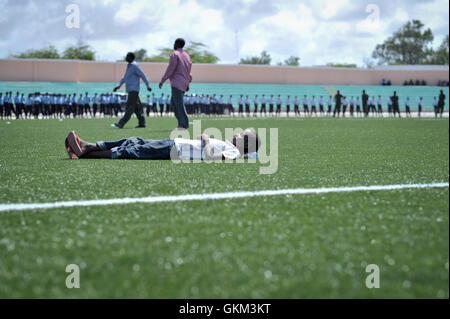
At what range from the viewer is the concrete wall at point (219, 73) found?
4194cm

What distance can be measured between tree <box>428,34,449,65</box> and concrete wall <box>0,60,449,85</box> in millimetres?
40193

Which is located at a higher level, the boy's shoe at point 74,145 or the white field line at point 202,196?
the boy's shoe at point 74,145

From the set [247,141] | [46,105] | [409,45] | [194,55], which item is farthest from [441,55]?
[247,141]

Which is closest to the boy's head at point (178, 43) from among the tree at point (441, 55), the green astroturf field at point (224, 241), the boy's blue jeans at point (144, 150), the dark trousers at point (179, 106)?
the dark trousers at point (179, 106)

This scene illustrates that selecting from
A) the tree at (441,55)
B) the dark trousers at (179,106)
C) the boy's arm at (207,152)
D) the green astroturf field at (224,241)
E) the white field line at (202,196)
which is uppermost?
the tree at (441,55)

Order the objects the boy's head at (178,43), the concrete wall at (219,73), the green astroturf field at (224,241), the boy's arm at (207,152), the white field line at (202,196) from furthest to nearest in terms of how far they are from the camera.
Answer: the concrete wall at (219,73), the boy's head at (178,43), the boy's arm at (207,152), the white field line at (202,196), the green astroturf field at (224,241)

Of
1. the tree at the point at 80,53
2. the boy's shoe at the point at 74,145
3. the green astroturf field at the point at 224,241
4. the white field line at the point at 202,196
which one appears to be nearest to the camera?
the green astroturf field at the point at 224,241

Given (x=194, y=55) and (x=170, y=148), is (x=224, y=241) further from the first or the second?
(x=194, y=55)

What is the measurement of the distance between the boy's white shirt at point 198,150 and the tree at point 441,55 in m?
102

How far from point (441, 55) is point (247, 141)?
103963 mm

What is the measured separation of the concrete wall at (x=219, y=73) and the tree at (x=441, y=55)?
4019cm

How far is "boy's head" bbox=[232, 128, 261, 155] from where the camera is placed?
5.17 metres

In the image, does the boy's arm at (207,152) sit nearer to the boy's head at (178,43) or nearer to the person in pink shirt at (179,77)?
the person in pink shirt at (179,77)

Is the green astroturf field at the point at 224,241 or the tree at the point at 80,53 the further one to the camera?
the tree at the point at 80,53
